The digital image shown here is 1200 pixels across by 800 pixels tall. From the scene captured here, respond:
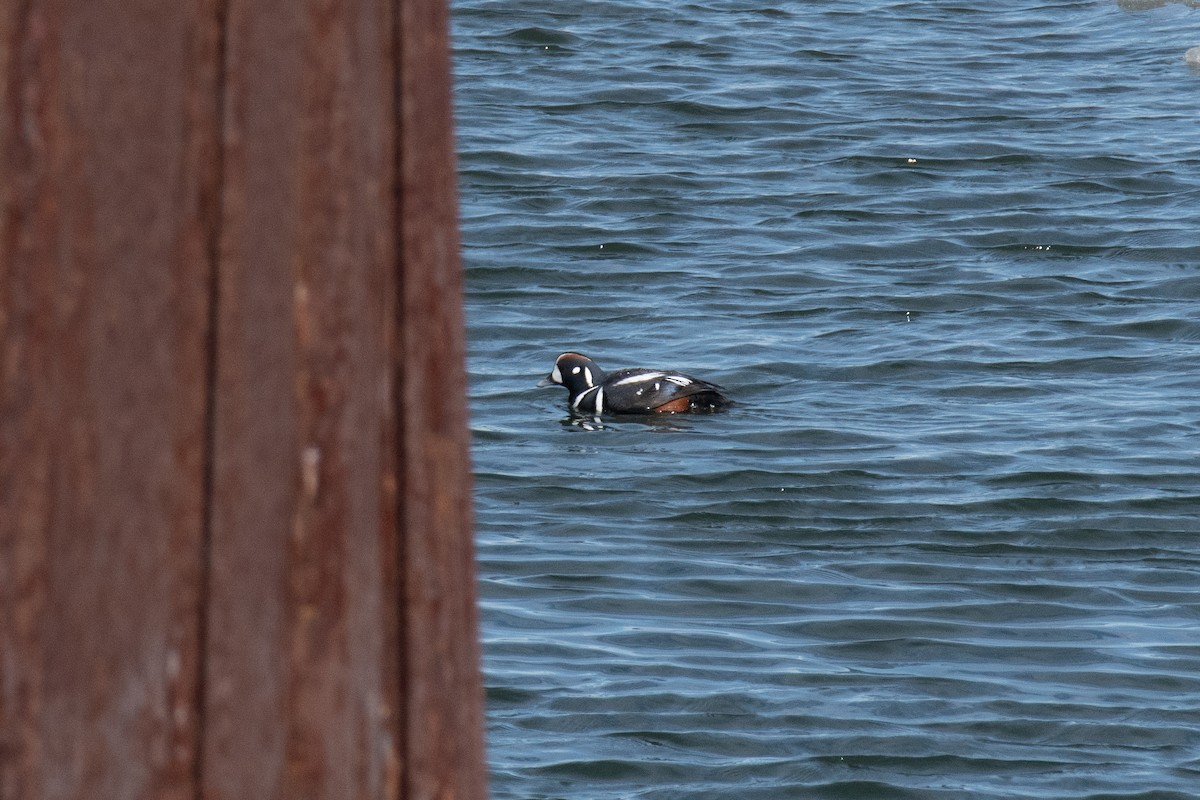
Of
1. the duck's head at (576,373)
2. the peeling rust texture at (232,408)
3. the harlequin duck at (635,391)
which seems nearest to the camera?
the peeling rust texture at (232,408)

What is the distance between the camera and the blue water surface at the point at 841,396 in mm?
6453

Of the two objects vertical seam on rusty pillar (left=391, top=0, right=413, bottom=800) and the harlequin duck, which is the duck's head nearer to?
the harlequin duck

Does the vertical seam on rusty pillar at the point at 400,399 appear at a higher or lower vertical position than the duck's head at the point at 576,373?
higher

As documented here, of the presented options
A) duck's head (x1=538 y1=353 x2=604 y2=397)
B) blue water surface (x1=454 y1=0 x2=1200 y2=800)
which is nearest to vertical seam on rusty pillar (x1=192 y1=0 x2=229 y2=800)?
blue water surface (x1=454 y1=0 x2=1200 y2=800)

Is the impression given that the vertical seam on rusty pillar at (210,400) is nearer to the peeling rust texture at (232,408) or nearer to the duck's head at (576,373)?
the peeling rust texture at (232,408)

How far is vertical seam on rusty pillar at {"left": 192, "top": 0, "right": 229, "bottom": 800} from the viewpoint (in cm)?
106

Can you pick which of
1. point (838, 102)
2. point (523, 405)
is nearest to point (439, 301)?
point (523, 405)

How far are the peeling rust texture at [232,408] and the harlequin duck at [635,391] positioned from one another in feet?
33.9

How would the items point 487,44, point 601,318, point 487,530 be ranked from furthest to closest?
point 487,44 → point 601,318 → point 487,530

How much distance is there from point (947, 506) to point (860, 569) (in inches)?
A: 44.6

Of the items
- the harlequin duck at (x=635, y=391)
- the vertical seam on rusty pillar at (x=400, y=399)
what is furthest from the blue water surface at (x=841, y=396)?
the vertical seam on rusty pillar at (x=400, y=399)

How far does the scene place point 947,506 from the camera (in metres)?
9.48

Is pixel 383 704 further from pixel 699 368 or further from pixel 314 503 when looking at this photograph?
pixel 699 368

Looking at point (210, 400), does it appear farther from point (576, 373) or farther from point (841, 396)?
point (576, 373)
